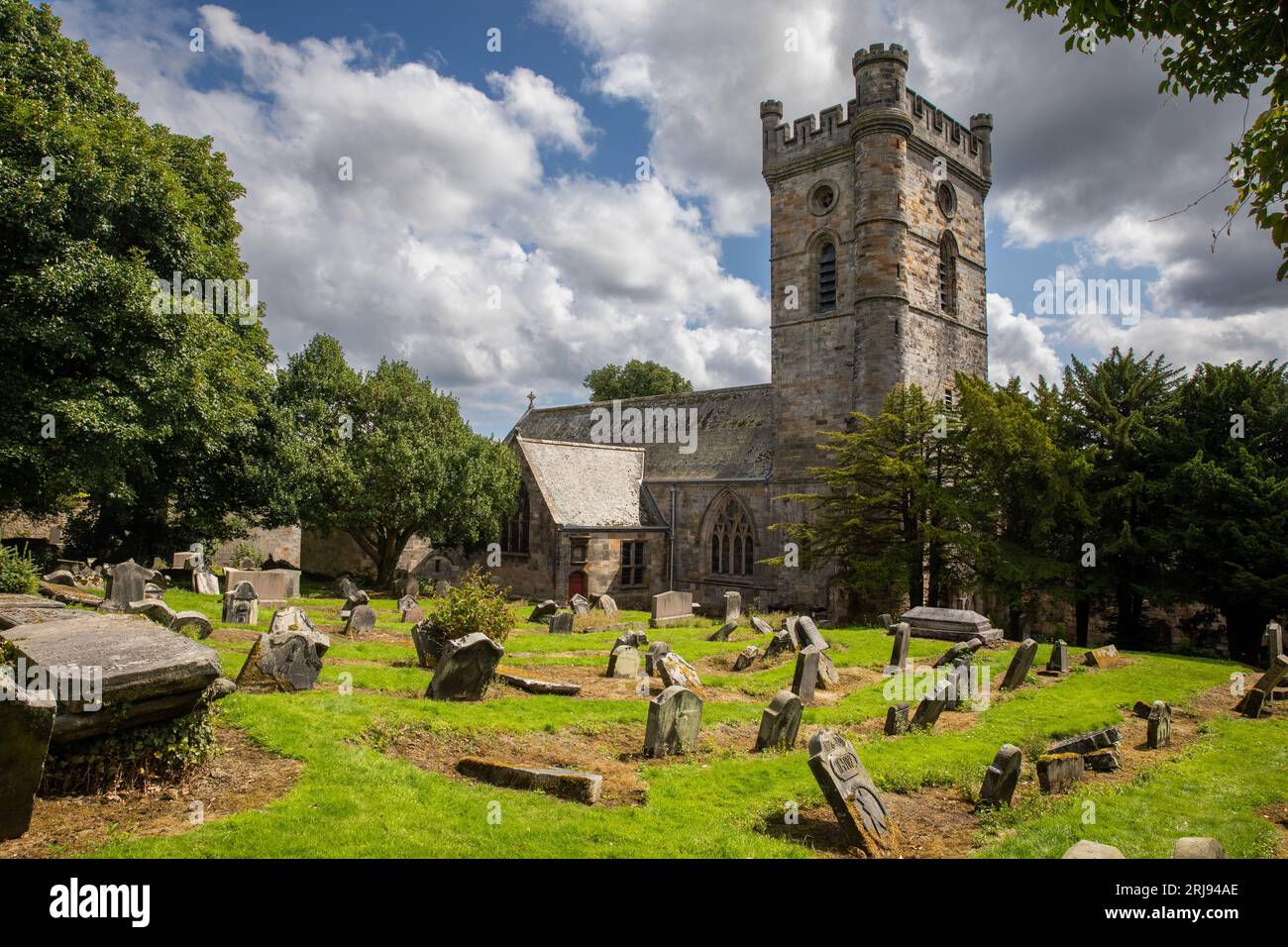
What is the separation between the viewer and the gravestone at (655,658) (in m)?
14.1

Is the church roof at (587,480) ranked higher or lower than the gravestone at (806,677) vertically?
higher

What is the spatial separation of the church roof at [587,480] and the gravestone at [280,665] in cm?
1846

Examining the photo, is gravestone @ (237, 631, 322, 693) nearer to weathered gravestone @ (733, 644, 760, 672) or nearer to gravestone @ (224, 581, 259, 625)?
gravestone @ (224, 581, 259, 625)

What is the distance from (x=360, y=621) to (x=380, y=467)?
38.4ft

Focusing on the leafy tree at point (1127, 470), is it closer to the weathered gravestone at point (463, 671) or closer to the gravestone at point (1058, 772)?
the gravestone at point (1058, 772)

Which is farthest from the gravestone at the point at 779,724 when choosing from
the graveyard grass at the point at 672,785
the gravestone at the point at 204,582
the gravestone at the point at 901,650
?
the gravestone at the point at 204,582

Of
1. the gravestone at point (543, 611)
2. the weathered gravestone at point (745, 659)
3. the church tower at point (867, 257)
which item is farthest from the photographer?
the church tower at point (867, 257)

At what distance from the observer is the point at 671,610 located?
923 inches

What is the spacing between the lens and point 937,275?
29.0 m

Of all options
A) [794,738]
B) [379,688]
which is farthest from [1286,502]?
[379,688]

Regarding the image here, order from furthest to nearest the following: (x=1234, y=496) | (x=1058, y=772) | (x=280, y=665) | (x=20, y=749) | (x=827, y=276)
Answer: (x=827, y=276), (x=1234, y=496), (x=280, y=665), (x=1058, y=772), (x=20, y=749)

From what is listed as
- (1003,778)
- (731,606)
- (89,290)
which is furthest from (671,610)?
(89,290)

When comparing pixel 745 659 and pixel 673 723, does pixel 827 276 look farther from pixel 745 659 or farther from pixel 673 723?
pixel 673 723

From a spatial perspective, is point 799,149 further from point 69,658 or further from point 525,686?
point 69,658
